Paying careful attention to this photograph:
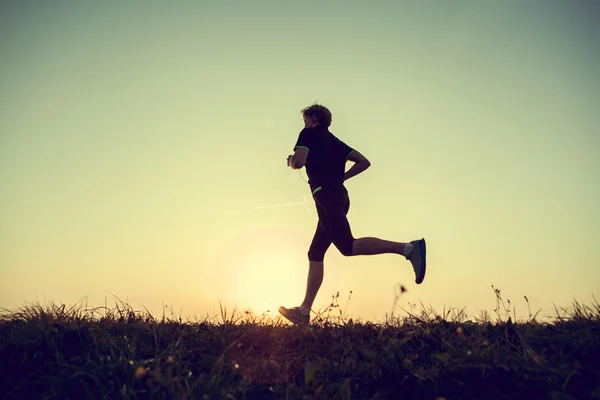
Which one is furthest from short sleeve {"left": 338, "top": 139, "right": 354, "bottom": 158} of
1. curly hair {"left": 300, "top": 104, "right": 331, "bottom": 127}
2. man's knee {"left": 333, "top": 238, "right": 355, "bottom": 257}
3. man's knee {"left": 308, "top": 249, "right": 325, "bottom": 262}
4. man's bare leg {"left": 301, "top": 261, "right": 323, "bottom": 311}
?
man's bare leg {"left": 301, "top": 261, "right": 323, "bottom": 311}

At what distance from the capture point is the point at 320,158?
20.5 feet

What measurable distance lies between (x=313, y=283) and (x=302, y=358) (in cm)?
221

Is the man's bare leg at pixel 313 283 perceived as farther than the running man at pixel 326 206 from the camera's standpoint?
Yes

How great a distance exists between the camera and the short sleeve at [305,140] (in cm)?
623

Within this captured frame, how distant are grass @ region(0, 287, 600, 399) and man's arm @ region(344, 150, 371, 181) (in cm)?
205

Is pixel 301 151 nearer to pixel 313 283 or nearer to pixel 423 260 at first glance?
Result: pixel 313 283

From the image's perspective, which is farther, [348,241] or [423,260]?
[348,241]

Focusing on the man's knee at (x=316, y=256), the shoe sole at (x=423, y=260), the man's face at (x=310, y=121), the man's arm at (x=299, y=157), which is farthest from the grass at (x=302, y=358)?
the man's face at (x=310, y=121)

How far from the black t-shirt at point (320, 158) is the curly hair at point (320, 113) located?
15cm

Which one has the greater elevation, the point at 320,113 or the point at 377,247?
the point at 320,113

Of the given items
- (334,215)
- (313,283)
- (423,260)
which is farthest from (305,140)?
(423,260)

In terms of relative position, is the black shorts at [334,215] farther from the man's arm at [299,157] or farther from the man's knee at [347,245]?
the man's arm at [299,157]

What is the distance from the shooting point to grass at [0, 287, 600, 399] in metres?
3.38

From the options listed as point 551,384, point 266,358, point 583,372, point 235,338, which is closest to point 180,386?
point 266,358
